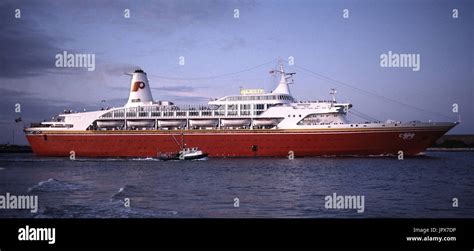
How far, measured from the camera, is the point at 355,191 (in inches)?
701

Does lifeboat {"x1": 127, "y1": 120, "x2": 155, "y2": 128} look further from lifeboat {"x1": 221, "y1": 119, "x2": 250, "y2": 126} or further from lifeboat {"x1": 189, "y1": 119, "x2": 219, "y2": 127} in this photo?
lifeboat {"x1": 221, "y1": 119, "x2": 250, "y2": 126}

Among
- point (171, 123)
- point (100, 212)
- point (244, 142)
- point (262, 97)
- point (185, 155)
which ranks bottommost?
point (185, 155)

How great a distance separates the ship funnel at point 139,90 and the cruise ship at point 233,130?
0.30 ft

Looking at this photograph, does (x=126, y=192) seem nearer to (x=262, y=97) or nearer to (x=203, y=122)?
(x=203, y=122)

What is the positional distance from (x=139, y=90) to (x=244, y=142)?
1312cm

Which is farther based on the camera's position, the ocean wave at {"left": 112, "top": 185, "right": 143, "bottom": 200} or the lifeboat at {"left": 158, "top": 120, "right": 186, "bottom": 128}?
the lifeboat at {"left": 158, "top": 120, "right": 186, "bottom": 128}

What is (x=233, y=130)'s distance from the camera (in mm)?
37031

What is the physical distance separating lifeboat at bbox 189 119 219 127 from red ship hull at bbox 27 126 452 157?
2140mm

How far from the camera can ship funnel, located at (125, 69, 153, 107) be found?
43.9 m

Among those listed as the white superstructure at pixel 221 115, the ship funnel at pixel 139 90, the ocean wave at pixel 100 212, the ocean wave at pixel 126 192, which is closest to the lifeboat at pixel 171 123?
the white superstructure at pixel 221 115

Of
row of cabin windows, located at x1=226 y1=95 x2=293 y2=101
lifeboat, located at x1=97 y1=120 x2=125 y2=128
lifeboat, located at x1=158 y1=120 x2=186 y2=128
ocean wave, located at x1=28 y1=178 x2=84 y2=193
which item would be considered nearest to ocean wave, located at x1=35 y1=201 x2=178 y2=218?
ocean wave, located at x1=28 y1=178 x2=84 y2=193

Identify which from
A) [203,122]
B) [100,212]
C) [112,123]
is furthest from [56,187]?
[112,123]
